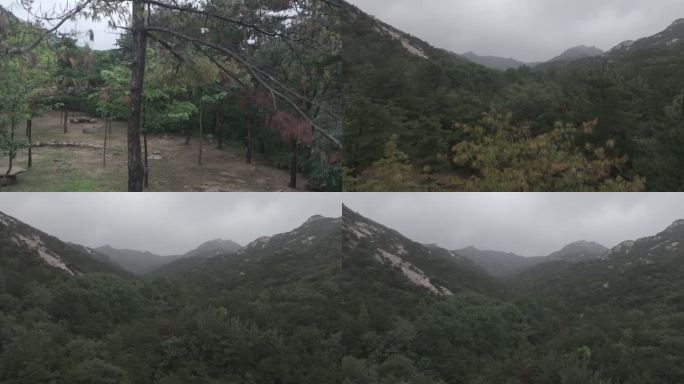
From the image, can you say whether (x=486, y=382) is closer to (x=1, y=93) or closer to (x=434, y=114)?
(x=434, y=114)

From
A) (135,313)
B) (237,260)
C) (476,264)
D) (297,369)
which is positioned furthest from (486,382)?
(135,313)

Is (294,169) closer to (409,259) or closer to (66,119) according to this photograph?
(409,259)

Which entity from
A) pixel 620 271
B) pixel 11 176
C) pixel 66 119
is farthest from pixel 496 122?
pixel 66 119

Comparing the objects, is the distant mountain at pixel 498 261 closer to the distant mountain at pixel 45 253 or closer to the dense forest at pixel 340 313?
the dense forest at pixel 340 313

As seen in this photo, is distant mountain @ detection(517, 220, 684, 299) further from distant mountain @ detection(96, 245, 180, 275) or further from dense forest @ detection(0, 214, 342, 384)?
distant mountain @ detection(96, 245, 180, 275)

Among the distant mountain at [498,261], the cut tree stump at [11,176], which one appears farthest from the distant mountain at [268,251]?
the cut tree stump at [11,176]

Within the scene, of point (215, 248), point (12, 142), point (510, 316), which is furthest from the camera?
point (12, 142)

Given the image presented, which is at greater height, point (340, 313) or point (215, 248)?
point (215, 248)

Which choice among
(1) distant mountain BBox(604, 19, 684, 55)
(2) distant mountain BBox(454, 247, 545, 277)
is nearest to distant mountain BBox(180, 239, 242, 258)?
(2) distant mountain BBox(454, 247, 545, 277)
